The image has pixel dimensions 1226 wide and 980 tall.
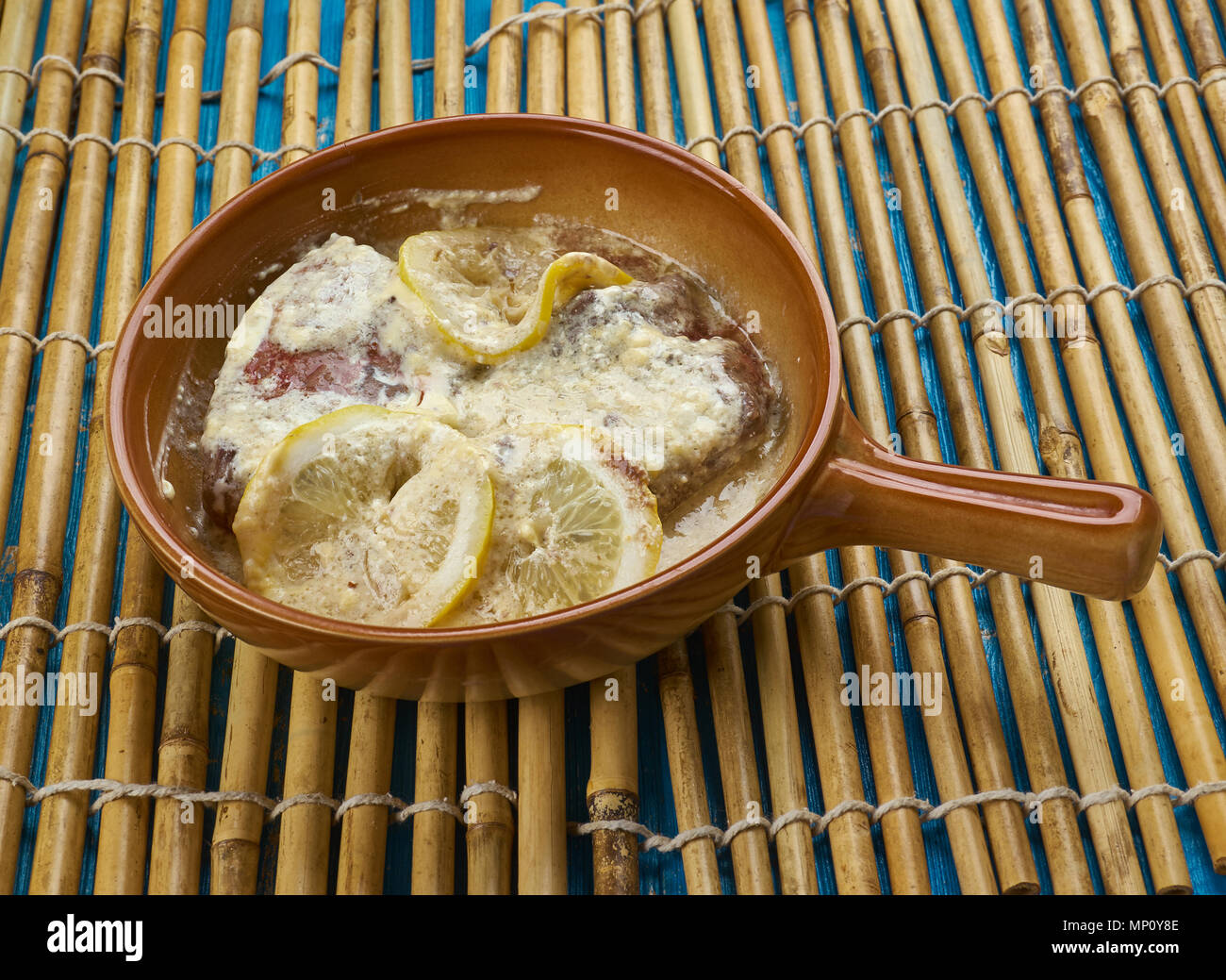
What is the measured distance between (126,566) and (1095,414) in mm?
1438

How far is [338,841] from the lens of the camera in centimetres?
150

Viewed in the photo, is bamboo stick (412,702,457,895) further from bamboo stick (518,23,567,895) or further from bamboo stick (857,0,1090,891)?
bamboo stick (857,0,1090,891)

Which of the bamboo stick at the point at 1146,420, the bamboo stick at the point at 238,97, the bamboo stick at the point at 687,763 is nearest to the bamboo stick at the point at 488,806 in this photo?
the bamboo stick at the point at 687,763

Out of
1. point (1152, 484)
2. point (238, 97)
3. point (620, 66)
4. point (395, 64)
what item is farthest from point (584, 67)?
point (1152, 484)

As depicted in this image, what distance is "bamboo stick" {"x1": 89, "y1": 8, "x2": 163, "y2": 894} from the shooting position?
4.76 ft

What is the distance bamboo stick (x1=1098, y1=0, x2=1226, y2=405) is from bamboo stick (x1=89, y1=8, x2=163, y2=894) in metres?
1.64

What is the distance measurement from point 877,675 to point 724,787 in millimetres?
260

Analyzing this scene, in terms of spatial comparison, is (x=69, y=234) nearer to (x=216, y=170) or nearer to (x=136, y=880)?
(x=216, y=170)

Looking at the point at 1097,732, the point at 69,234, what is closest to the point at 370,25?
the point at 69,234

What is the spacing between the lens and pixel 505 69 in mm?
Result: 2131

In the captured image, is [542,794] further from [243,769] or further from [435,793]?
[243,769]

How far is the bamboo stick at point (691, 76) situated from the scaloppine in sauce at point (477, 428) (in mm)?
471

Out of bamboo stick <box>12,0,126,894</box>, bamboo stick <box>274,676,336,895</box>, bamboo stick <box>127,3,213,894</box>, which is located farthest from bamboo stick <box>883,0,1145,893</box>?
bamboo stick <box>12,0,126,894</box>

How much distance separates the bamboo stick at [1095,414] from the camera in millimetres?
1462
